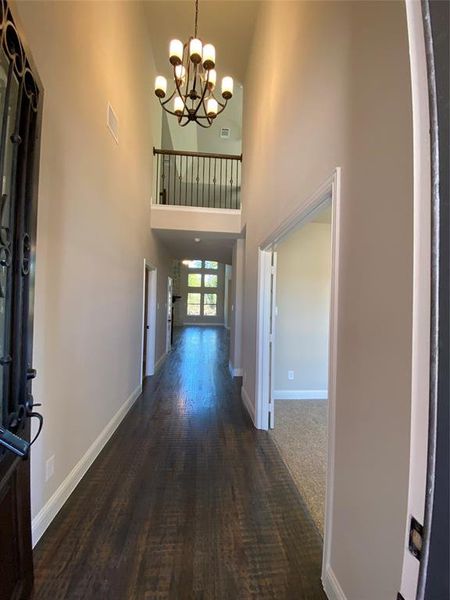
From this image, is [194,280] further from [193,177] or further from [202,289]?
[193,177]

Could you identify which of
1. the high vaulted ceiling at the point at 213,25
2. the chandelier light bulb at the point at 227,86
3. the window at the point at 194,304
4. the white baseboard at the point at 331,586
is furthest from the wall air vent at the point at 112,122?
the window at the point at 194,304

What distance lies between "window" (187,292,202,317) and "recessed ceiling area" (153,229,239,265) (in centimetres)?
735

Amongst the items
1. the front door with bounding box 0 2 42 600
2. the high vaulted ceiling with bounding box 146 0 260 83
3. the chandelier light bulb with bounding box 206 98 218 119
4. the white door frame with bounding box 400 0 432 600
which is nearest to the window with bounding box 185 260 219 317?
the high vaulted ceiling with bounding box 146 0 260 83

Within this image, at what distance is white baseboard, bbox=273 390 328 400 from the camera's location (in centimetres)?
452

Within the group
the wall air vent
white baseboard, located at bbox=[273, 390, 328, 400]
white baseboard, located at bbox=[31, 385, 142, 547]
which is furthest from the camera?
white baseboard, located at bbox=[273, 390, 328, 400]

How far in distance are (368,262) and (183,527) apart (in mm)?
2027

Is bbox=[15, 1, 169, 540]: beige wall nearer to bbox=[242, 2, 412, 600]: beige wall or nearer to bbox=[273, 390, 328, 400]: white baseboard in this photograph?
bbox=[242, 2, 412, 600]: beige wall

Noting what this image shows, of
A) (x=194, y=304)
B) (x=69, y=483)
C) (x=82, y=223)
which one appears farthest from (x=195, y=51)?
(x=194, y=304)

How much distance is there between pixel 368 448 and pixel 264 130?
3526 mm

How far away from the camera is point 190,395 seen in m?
4.71

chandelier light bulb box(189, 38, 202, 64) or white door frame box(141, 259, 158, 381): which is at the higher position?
chandelier light bulb box(189, 38, 202, 64)

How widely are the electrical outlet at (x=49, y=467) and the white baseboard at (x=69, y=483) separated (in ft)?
0.52

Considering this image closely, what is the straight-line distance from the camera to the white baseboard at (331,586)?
1445mm

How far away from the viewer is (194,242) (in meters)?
6.71
